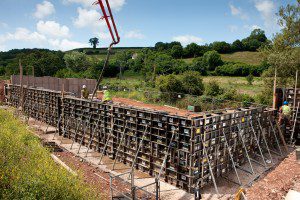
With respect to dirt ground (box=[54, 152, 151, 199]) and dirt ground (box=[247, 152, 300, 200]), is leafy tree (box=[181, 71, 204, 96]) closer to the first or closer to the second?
dirt ground (box=[247, 152, 300, 200])

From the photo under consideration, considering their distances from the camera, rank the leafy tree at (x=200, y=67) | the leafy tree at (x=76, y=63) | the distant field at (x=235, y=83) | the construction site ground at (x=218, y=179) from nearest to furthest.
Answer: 1. the construction site ground at (x=218, y=179)
2. the distant field at (x=235, y=83)
3. the leafy tree at (x=200, y=67)
4. the leafy tree at (x=76, y=63)

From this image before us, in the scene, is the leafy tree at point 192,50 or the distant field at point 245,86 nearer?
the distant field at point 245,86

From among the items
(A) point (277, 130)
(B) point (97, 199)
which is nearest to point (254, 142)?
(A) point (277, 130)

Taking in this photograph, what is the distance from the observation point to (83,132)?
17.5 metres

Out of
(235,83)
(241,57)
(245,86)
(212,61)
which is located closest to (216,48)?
(241,57)

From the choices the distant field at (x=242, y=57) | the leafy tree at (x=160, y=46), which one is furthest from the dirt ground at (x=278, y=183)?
the leafy tree at (x=160, y=46)

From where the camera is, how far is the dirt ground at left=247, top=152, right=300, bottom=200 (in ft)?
31.6

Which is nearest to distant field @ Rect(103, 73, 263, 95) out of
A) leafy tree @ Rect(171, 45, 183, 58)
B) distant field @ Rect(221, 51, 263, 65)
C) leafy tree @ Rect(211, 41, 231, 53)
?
distant field @ Rect(221, 51, 263, 65)

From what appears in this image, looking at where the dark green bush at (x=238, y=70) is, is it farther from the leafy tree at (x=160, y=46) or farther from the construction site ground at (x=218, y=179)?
the construction site ground at (x=218, y=179)

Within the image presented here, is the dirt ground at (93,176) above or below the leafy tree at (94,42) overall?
below

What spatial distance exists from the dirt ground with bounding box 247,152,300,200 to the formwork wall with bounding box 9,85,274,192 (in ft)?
5.88

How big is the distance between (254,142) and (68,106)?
12.6 meters

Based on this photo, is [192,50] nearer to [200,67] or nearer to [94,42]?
[200,67]

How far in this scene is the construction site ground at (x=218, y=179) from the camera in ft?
34.0
